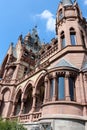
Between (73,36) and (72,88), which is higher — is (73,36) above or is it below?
above

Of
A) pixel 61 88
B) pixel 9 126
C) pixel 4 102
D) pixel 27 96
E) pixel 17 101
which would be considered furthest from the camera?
pixel 4 102

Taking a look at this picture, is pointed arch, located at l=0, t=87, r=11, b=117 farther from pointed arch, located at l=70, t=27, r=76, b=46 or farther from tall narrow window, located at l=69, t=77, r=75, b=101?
pointed arch, located at l=70, t=27, r=76, b=46

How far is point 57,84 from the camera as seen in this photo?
15414 mm

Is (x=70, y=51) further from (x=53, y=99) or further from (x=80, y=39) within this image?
(x=53, y=99)

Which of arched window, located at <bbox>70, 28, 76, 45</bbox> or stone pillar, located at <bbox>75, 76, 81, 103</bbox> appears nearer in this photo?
stone pillar, located at <bbox>75, 76, 81, 103</bbox>

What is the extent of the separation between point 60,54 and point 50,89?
203 inches

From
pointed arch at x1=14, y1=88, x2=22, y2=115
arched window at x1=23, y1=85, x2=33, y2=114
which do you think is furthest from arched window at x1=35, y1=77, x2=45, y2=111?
pointed arch at x1=14, y1=88, x2=22, y2=115

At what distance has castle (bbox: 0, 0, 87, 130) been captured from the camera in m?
13.6

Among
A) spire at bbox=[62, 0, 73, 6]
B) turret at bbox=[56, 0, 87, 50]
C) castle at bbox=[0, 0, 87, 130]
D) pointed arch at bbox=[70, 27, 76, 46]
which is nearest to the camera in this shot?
castle at bbox=[0, 0, 87, 130]

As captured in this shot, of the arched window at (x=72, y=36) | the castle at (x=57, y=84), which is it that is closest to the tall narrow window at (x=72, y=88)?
the castle at (x=57, y=84)

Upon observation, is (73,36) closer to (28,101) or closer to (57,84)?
(57,84)

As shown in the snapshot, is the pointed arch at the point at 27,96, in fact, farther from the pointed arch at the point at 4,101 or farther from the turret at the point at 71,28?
the turret at the point at 71,28

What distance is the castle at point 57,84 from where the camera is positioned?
1360cm

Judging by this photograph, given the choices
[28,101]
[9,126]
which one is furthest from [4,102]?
[9,126]
